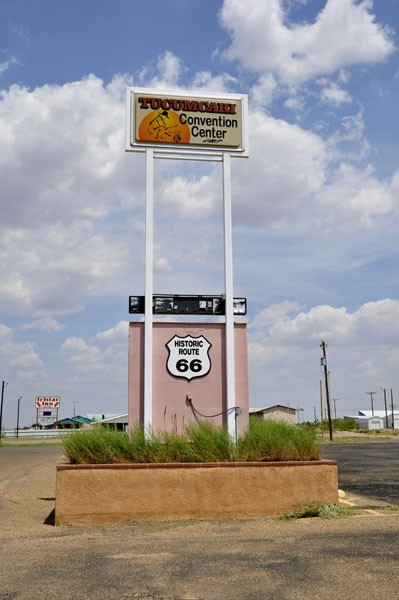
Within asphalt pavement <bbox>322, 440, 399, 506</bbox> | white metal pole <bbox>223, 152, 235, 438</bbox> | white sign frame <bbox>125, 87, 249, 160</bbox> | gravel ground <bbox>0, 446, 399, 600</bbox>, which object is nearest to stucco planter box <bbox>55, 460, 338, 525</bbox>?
gravel ground <bbox>0, 446, 399, 600</bbox>

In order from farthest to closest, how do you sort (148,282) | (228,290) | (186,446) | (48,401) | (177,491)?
(48,401) < (228,290) < (148,282) < (186,446) < (177,491)

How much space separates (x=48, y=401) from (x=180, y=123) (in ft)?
272

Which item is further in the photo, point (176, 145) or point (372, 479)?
point (372, 479)

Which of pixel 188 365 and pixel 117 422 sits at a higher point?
pixel 188 365

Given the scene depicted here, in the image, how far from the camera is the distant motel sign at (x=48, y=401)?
90688mm

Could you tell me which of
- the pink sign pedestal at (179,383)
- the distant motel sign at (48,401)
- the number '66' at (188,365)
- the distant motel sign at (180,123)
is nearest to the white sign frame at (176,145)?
the distant motel sign at (180,123)

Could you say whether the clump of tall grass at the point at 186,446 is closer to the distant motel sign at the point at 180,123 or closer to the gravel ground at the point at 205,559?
the gravel ground at the point at 205,559

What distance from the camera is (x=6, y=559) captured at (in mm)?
7754

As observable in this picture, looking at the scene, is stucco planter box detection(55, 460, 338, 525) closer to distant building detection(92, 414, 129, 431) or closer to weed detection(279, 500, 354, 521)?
weed detection(279, 500, 354, 521)

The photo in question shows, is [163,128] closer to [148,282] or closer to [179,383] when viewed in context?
[148,282]

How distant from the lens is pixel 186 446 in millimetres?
11492

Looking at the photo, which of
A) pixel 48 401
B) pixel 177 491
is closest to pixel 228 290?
pixel 177 491

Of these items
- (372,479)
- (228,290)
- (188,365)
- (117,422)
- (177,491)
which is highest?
(228,290)

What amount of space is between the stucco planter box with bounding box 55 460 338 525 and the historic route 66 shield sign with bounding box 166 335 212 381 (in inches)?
128
